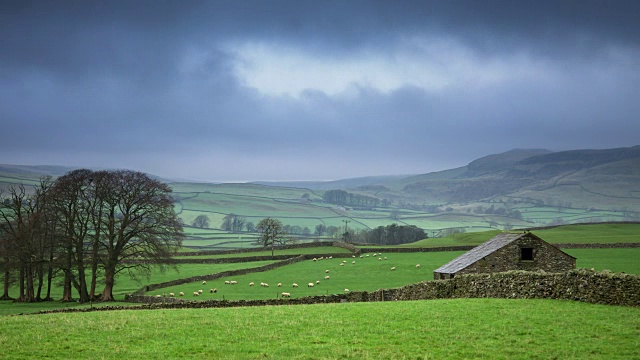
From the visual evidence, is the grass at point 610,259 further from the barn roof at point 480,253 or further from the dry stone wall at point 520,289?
the dry stone wall at point 520,289

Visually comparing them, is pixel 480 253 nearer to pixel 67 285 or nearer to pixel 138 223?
pixel 138 223

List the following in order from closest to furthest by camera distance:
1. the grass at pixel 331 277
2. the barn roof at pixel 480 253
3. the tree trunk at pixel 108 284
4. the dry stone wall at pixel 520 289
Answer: the dry stone wall at pixel 520 289 → the barn roof at pixel 480 253 → the grass at pixel 331 277 → the tree trunk at pixel 108 284

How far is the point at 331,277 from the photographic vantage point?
56.6m

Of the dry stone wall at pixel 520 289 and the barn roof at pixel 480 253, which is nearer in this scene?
the dry stone wall at pixel 520 289

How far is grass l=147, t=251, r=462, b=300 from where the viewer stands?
4736 cm

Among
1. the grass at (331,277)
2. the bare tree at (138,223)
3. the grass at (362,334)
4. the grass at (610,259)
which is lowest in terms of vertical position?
the grass at (331,277)

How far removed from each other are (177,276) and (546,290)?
1942 inches

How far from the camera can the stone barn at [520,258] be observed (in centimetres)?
3597

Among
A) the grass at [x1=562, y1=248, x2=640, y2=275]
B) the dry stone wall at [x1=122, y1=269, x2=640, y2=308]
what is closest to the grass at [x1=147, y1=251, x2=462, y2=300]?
the dry stone wall at [x1=122, y1=269, x2=640, y2=308]

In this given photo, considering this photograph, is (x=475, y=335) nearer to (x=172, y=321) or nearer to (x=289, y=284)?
(x=172, y=321)

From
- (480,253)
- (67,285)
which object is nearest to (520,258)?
(480,253)

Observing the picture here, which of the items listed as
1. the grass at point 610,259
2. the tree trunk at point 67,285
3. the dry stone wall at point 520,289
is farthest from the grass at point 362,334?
the tree trunk at point 67,285

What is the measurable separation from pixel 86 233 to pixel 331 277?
23.1 metres

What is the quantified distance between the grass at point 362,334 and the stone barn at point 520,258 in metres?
13.8
